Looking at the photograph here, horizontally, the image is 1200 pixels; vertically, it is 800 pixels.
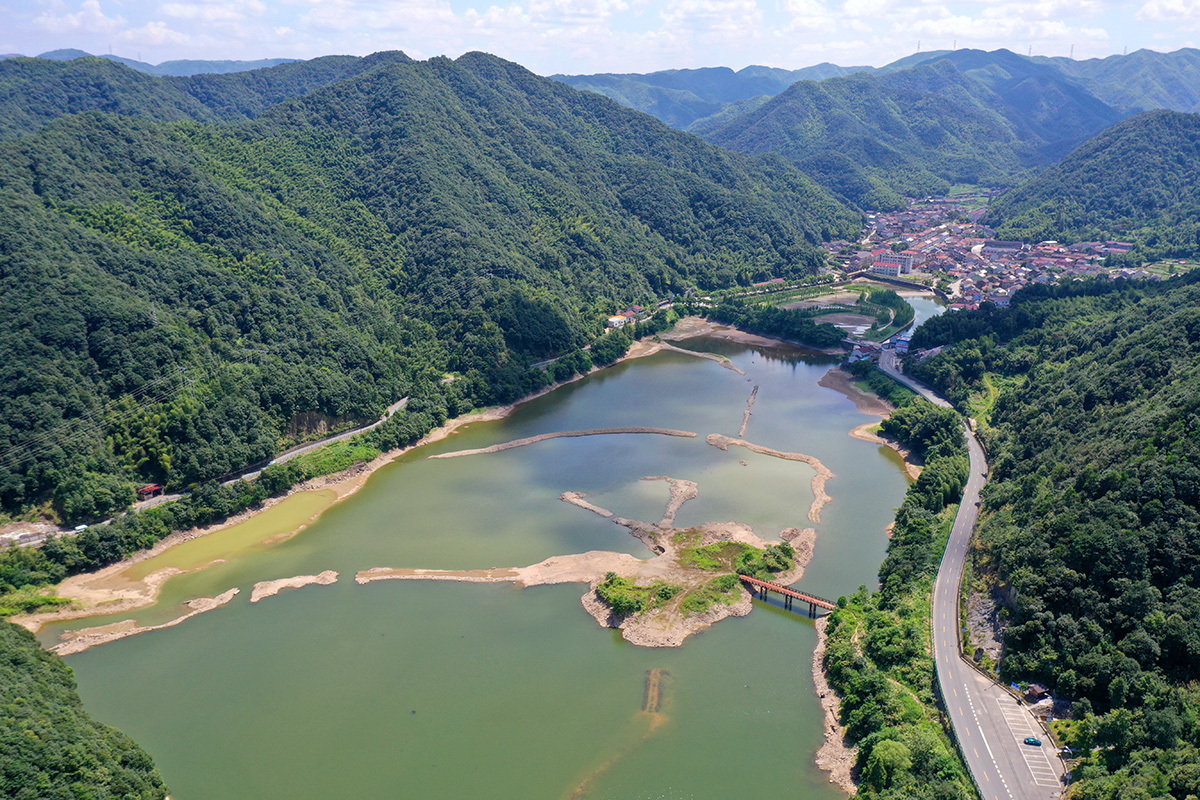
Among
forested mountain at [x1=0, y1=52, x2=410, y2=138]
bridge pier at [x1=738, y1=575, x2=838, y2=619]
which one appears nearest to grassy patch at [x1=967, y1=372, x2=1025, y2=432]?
bridge pier at [x1=738, y1=575, x2=838, y2=619]

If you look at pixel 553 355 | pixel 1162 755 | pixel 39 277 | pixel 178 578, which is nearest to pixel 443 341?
pixel 553 355

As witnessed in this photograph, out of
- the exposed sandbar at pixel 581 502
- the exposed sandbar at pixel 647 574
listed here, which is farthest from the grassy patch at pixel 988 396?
the exposed sandbar at pixel 581 502

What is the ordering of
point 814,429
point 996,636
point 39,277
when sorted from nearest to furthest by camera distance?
point 996,636
point 39,277
point 814,429

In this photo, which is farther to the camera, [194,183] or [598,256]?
[598,256]

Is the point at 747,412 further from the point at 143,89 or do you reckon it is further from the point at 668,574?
the point at 143,89

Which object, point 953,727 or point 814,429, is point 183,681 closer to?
point 953,727

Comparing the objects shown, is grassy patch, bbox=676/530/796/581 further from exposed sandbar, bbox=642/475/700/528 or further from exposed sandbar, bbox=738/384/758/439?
exposed sandbar, bbox=738/384/758/439
